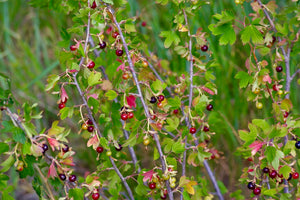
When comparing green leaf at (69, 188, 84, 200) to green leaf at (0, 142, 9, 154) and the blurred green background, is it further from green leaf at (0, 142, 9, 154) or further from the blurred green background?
the blurred green background

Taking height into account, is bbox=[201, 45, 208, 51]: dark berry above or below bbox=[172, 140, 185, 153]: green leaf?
above

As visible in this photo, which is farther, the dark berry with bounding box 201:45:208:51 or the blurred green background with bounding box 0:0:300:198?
the blurred green background with bounding box 0:0:300:198

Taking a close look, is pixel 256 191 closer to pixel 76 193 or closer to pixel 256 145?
pixel 256 145

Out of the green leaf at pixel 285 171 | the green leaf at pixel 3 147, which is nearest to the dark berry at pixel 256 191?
the green leaf at pixel 285 171

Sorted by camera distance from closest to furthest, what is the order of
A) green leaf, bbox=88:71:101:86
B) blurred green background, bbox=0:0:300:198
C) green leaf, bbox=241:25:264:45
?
green leaf, bbox=88:71:101:86 → green leaf, bbox=241:25:264:45 → blurred green background, bbox=0:0:300:198

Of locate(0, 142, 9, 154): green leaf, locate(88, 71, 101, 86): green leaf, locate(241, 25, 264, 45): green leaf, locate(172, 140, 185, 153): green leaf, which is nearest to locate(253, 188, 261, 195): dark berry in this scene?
locate(172, 140, 185, 153): green leaf

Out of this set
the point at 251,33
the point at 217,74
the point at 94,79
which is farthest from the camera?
the point at 217,74

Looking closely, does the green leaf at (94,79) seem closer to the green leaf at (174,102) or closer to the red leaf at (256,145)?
the green leaf at (174,102)

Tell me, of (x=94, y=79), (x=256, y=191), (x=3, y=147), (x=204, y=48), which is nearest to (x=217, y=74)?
(x=204, y=48)

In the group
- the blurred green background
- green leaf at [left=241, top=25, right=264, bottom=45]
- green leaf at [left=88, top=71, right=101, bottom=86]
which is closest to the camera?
green leaf at [left=88, top=71, right=101, bottom=86]

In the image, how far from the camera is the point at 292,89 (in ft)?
4.43

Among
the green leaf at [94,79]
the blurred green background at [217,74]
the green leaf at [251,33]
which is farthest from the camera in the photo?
the blurred green background at [217,74]

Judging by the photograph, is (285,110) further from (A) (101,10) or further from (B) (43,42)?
(B) (43,42)

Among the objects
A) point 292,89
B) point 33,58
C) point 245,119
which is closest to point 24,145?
point 292,89
